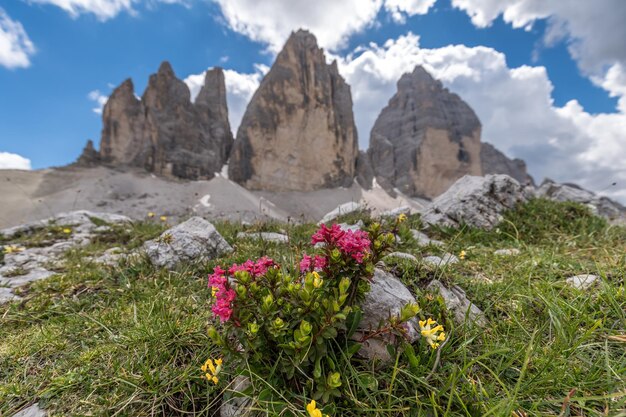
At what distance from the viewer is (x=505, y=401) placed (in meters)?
1.28

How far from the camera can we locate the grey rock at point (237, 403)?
1.52 meters

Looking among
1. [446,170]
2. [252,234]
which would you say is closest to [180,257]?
[252,234]

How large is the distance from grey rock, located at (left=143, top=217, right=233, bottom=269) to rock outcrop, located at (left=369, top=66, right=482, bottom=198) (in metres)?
66.9

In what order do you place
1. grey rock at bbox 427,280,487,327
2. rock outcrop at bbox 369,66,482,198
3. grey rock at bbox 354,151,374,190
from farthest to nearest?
1. rock outcrop at bbox 369,66,482,198
2. grey rock at bbox 354,151,374,190
3. grey rock at bbox 427,280,487,327

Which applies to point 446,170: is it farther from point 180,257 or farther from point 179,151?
point 180,257

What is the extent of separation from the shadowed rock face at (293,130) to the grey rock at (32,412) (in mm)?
55988

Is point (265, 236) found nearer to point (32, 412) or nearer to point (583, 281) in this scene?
point (32, 412)

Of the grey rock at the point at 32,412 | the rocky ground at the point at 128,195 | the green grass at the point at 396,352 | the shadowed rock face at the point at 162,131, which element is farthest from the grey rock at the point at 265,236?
the shadowed rock face at the point at 162,131

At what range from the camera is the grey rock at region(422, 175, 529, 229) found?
6055 mm

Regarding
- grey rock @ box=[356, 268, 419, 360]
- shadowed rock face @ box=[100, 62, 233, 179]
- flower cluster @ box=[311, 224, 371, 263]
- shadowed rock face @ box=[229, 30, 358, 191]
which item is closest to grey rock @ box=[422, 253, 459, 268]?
grey rock @ box=[356, 268, 419, 360]

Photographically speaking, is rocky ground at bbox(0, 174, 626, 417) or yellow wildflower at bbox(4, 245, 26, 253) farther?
yellow wildflower at bbox(4, 245, 26, 253)

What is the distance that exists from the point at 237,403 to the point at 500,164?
104 m

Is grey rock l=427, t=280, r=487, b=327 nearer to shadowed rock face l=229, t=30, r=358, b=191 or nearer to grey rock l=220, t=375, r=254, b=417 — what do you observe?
grey rock l=220, t=375, r=254, b=417

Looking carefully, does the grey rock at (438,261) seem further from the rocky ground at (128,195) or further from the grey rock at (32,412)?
the rocky ground at (128,195)
